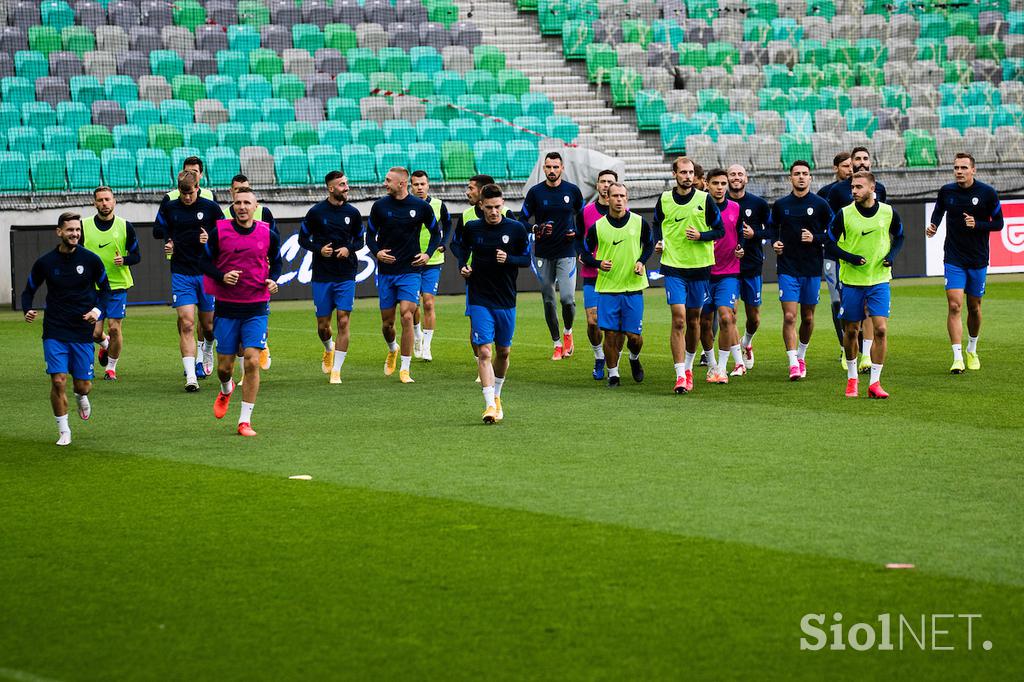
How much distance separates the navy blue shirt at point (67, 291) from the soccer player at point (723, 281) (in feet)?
20.8

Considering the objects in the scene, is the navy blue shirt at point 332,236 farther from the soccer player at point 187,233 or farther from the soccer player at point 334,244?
the soccer player at point 187,233

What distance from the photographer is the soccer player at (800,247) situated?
15.0 meters

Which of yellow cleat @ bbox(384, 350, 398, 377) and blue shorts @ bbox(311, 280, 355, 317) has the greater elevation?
blue shorts @ bbox(311, 280, 355, 317)

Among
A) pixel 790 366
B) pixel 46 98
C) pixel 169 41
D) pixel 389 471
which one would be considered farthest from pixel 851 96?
pixel 389 471

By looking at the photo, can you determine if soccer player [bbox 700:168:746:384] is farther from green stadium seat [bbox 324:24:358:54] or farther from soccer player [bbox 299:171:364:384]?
green stadium seat [bbox 324:24:358:54]

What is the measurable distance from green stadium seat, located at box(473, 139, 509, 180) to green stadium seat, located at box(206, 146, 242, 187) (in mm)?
4736

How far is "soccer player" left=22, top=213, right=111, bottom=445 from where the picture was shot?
36.8ft

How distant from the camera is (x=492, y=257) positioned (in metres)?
12.2

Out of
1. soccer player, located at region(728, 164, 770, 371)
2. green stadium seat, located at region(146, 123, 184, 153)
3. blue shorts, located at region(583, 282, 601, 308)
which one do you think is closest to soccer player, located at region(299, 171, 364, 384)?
blue shorts, located at region(583, 282, 601, 308)

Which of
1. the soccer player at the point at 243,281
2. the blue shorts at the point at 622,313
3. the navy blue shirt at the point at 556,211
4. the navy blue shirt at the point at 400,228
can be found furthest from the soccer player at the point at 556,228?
the soccer player at the point at 243,281

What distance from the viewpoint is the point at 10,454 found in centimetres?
1082

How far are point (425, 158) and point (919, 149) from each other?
1140 cm

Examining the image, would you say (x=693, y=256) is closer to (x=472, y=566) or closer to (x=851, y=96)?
(x=472, y=566)

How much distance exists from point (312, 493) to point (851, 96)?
26798mm
